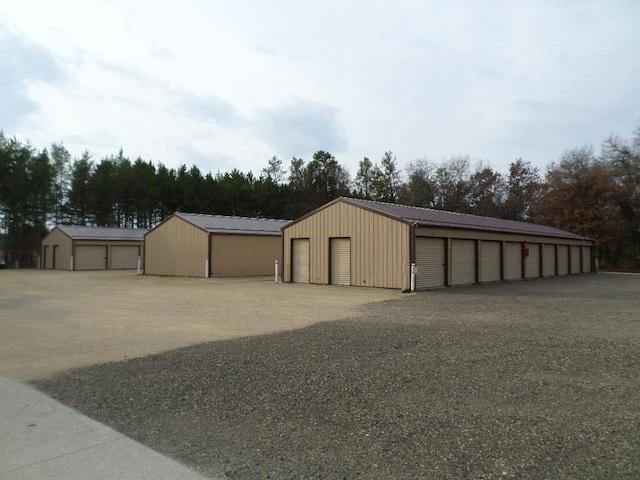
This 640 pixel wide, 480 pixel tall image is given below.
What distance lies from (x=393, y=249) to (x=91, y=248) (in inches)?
1209

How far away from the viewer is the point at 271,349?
7328mm

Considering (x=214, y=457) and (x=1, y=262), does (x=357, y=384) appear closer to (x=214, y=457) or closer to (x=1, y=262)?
(x=214, y=457)

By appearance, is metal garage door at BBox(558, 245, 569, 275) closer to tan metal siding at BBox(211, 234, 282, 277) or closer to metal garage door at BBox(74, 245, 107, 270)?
tan metal siding at BBox(211, 234, 282, 277)

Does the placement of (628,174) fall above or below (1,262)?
above

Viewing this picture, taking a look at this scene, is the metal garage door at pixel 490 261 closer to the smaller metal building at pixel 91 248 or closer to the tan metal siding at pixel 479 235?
the tan metal siding at pixel 479 235

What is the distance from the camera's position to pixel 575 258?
1318 inches

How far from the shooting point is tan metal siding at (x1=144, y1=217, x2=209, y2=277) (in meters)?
28.1

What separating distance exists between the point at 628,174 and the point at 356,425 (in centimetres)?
4498

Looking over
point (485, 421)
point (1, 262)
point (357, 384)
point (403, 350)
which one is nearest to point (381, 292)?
point (403, 350)

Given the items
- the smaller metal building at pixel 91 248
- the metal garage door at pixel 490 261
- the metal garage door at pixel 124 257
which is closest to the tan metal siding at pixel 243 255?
the metal garage door at pixel 490 261

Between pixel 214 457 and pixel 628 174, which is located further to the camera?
pixel 628 174

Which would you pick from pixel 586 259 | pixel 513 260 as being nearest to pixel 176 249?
pixel 513 260

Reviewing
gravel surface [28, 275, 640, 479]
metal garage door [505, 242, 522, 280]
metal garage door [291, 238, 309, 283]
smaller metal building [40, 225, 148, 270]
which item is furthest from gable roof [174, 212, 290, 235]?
gravel surface [28, 275, 640, 479]

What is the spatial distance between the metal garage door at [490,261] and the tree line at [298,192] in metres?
20.7
